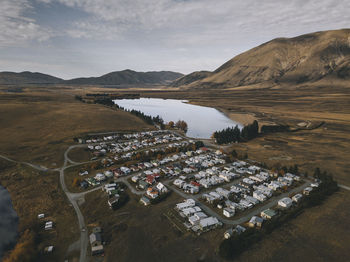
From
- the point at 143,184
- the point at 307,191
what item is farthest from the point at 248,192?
the point at 143,184

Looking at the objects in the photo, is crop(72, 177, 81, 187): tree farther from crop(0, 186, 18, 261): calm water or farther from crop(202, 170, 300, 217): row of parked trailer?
crop(202, 170, 300, 217): row of parked trailer

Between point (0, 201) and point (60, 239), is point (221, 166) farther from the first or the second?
point (0, 201)

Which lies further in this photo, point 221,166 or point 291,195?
point 221,166

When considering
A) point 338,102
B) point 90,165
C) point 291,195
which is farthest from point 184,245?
point 338,102

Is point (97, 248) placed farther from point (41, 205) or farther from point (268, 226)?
point (268, 226)

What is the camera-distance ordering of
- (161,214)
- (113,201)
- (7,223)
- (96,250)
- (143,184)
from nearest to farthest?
(96,250) < (161,214) < (7,223) < (113,201) < (143,184)

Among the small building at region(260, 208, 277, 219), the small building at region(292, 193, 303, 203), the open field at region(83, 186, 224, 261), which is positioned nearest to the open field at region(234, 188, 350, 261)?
the small building at region(260, 208, 277, 219)

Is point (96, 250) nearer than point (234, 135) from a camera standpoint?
Yes
